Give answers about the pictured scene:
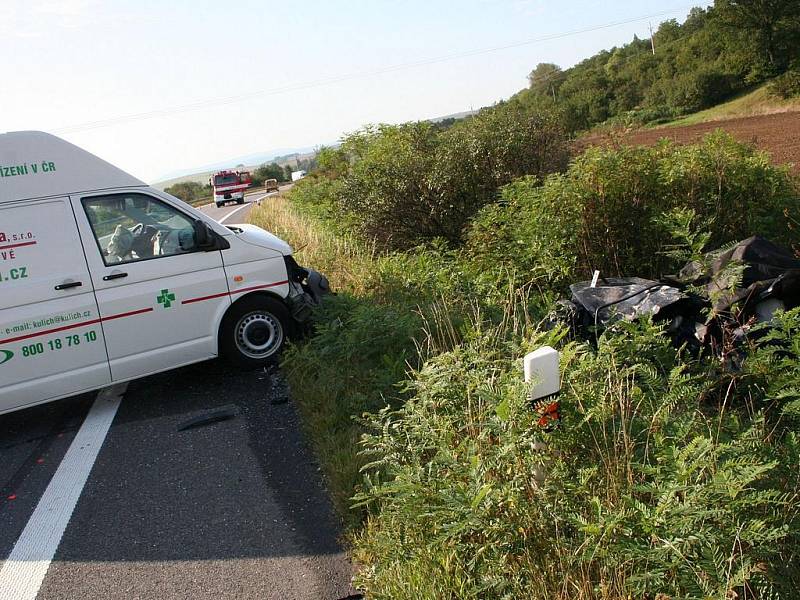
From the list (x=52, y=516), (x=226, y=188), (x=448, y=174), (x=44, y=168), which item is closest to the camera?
(x=52, y=516)

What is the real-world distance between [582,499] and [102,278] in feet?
15.7

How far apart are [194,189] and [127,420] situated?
87.4 meters

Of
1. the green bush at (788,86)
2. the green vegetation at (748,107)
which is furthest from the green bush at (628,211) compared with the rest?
the green bush at (788,86)

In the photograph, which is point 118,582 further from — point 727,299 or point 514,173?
point 514,173

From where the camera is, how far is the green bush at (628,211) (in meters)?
7.64

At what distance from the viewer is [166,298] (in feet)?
20.9

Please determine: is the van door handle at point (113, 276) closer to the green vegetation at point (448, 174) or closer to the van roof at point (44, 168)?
the van roof at point (44, 168)

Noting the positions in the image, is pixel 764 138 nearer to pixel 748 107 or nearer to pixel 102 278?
pixel 748 107

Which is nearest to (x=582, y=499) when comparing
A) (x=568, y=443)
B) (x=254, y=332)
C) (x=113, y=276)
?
(x=568, y=443)

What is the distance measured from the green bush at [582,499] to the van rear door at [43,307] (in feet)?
11.2

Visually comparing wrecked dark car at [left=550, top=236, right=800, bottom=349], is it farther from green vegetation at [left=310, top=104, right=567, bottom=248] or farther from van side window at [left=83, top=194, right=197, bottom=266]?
green vegetation at [left=310, top=104, right=567, bottom=248]

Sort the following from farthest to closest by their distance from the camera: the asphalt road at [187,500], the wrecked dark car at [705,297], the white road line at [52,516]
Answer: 1. the wrecked dark car at [705,297]
2. the white road line at [52,516]
3. the asphalt road at [187,500]

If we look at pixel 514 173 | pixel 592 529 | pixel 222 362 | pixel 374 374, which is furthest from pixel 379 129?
pixel 592 529

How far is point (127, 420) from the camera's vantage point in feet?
20.3
